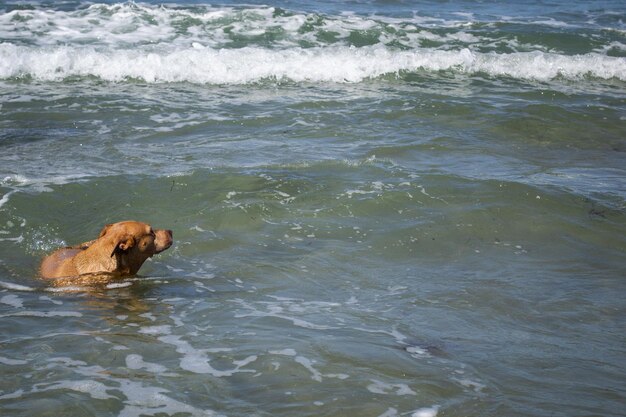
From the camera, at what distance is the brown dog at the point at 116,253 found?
6.61 m

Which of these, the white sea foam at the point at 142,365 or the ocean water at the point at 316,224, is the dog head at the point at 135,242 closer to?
the ocean water at the point at 316,224

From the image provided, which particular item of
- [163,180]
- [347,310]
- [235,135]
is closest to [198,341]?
[347,310]

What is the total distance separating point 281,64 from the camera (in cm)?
1471

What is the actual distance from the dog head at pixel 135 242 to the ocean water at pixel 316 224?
0.22 meters

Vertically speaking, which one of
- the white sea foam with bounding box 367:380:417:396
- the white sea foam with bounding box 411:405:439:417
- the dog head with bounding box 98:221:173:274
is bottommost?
the white sea foam with bounding box 411:405:439:417

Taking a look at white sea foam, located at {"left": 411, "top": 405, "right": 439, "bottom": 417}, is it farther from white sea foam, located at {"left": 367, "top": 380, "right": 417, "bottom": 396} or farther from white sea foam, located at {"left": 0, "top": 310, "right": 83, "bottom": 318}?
white sea foam, located at {"left": 0, "top": 310, "right": 83, "bottom": 318}

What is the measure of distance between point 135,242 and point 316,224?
179 cm

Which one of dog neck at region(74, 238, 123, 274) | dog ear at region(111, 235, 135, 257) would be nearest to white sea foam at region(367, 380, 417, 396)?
dog ear at region(111, 235, 135, 257)

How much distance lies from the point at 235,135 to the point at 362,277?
4.30m

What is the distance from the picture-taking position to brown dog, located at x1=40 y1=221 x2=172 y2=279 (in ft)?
21.7

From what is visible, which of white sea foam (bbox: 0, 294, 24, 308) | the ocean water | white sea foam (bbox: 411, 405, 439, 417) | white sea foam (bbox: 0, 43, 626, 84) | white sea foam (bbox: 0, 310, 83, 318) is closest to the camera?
white sea foam (bbox: 411, 405, 439, 417)

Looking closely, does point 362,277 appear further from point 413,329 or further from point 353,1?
point 353,1

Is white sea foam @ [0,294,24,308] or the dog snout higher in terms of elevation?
the dog snout

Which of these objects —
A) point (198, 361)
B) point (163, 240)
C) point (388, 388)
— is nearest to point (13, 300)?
point (163, 240)
